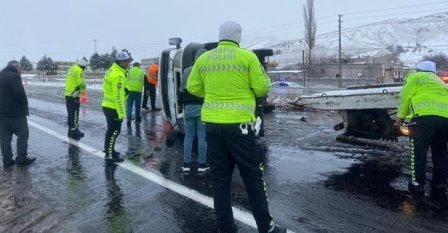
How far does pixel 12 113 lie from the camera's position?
25.8 feet

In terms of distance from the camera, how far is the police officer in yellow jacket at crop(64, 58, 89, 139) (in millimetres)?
10102

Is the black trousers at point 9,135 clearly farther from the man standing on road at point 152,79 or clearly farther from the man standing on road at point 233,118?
the man standing on road at point 152,79

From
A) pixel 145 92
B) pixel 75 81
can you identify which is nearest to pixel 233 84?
pixel 75 81

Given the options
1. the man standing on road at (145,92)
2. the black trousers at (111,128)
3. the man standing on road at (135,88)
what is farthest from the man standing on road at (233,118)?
the man standing on road at (145,92)

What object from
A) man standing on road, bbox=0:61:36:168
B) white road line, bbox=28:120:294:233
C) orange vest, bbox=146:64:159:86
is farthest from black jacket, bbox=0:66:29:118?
orange vest, bbox=146:64:159:86

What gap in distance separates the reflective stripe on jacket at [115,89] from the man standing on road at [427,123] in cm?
432

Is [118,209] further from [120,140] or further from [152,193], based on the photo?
[120,140]

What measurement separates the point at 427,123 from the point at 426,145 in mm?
290

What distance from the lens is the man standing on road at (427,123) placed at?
588 centimetres

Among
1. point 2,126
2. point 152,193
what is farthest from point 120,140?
point 152,193

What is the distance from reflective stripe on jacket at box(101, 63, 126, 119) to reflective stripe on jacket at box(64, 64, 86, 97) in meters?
2.67

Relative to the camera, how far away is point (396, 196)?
576 cm

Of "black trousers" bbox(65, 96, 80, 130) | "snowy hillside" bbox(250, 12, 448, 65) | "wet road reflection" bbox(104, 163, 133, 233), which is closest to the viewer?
"wet road reflection" bbox(104, 163, 133, 233)

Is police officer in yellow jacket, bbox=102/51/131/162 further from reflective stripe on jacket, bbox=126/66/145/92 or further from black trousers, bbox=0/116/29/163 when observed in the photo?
reflective stripe on jacket, bbox=126/66/145/92
